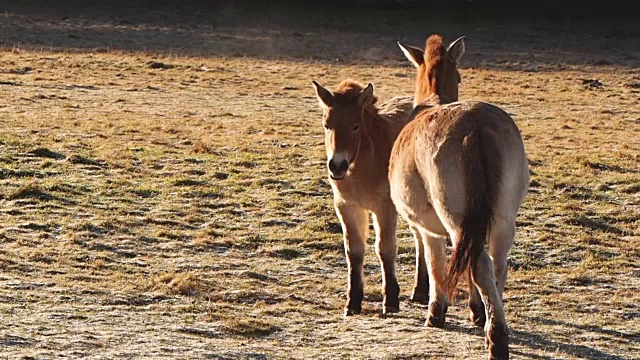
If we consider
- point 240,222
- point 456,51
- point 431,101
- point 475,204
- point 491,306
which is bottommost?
point 240,222

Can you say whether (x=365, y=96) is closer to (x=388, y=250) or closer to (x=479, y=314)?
(x=388, y=250)

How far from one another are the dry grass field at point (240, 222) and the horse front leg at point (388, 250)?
13cm

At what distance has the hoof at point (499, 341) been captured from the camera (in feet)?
19.9

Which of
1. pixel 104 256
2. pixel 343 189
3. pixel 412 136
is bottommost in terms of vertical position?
pixel 104 256

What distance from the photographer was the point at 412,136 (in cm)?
670

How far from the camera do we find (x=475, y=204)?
233 inches

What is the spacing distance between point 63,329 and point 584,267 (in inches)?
160

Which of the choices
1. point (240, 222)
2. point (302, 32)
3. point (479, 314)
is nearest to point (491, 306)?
point (479, 314)

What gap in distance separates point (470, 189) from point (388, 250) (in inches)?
69.9

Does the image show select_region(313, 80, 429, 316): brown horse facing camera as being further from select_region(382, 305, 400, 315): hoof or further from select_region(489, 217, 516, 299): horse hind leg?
select_region(489, 217, 516, 299): horse hind leg

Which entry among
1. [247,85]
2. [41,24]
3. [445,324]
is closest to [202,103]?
[247,85]

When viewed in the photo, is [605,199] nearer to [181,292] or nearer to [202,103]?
[181,292]

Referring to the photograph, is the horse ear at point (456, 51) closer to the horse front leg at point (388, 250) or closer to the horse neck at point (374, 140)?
the horse neck at point (374, 140)

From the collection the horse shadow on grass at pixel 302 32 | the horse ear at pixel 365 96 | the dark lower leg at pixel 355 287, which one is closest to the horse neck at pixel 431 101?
the horse ear at pixel 365 96
